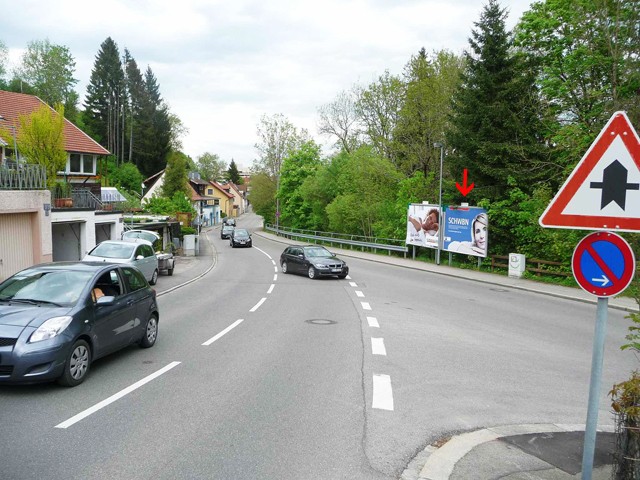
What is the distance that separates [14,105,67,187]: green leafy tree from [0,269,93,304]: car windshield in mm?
14399

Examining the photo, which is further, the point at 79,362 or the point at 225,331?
the point at 225,331

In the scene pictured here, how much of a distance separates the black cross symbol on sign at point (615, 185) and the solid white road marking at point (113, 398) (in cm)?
543

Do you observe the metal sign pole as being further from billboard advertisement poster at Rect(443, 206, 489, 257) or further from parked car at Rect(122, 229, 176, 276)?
billboard advertisement poster at Rect(443, 206, 489, 257)

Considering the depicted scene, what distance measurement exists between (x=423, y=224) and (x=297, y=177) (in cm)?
3158

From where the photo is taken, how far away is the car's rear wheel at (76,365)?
6723 millimetres

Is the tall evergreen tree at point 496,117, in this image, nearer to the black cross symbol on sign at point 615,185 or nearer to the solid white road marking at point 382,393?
the solid white road marking at point 382,393

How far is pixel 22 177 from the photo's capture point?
1750cm

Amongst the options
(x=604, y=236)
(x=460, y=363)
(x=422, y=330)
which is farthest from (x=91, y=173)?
(x=604, y=236)

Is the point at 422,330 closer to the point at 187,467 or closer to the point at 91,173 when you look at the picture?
the point at 187,467

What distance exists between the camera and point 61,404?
6.17 metres

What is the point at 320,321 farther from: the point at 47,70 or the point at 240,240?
the point at 47,70

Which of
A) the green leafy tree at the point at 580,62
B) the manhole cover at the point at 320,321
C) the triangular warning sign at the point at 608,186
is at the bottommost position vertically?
the manhole cover at the point at 320,321

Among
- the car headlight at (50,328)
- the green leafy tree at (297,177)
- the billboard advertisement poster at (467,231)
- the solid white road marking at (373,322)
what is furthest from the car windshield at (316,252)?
the green leafy tree at (297,177)

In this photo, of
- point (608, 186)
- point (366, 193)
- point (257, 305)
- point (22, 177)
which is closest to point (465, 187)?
point (366, 193)
